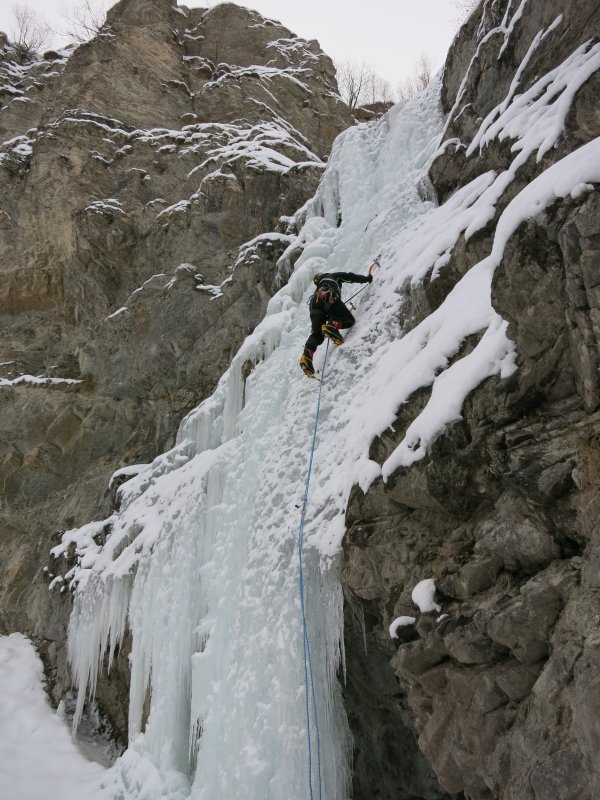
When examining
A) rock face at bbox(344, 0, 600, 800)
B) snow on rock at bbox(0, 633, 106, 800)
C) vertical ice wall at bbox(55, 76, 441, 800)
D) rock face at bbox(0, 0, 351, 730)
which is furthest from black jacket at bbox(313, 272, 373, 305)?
snow on rock at bbox(0, 633, 106, 800)

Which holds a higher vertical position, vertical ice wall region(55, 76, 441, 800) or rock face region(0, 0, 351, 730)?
rock face region(0, 0, 351, 730)

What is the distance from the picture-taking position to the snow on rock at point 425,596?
3371 millimetres

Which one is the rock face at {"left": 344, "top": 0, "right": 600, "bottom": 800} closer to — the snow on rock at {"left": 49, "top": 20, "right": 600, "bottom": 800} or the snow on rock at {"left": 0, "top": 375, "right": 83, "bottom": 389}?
the snow on rock at {"left": 49, "top": 20, "right": 600, "bottom": 800}

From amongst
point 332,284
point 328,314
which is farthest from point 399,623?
point 332,284

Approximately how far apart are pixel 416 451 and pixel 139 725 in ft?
14.7

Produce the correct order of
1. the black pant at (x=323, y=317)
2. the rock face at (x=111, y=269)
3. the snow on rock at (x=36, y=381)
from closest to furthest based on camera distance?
1. the black pant at (x=323, y=317)
2. the rock face at (x=111, y=269)
3. the snow on rock at (x=36, y=381)

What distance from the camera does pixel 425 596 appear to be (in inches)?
134

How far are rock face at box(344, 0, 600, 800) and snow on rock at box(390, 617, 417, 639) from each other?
3 centimetres

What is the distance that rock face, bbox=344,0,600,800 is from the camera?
8.47 ft

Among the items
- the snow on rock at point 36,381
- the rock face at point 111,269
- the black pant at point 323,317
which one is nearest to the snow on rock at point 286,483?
the black pant at point 323,317

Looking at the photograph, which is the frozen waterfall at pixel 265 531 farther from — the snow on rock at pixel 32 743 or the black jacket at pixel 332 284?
the snow on rock at pixel 32 743

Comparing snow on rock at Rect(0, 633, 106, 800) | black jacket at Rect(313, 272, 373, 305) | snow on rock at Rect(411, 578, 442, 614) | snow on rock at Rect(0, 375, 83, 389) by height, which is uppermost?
snow on rock at Rect(0, 375, 83, 389)

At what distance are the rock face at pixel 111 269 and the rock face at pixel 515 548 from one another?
5.07 m

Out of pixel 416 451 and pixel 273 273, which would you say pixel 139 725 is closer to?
pixel 416 451
